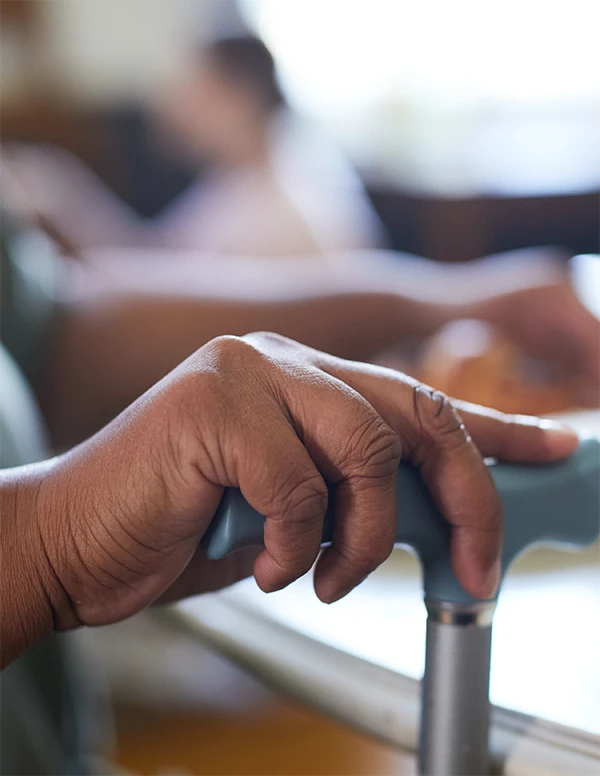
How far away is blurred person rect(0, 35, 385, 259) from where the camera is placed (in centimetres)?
145

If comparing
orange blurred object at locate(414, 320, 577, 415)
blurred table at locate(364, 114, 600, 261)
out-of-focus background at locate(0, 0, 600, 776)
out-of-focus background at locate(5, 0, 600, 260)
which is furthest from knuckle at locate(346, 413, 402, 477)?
out-of-focus background at locate(5, 0, 600, 260)

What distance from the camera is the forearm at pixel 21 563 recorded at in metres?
0.28

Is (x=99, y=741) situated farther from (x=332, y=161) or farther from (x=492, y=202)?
(x=332, y=161)

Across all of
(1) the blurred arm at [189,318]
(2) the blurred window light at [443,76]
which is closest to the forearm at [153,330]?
(1) the blurred arm at [189,318]

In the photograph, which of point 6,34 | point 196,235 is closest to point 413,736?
point 196,235

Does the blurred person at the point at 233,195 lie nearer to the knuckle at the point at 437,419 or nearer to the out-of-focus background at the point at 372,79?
the out-of-focus background at the point at 372,79

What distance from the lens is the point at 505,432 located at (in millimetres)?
296

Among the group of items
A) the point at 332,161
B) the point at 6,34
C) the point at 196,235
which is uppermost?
the point at 6,34

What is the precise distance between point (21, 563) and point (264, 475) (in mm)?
94

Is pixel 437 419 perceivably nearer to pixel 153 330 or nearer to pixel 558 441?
pixel 558 441

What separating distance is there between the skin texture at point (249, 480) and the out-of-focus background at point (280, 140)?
81 cm

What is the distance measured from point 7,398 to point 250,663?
187mm

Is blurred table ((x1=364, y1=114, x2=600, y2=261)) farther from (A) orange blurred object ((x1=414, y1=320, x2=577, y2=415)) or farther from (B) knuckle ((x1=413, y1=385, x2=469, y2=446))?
(B) knuckle ((x1=413, y1=385, x2=469, y2=446))

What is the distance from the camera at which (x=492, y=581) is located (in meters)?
0.27
